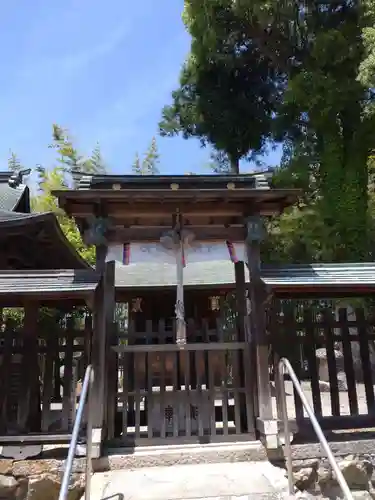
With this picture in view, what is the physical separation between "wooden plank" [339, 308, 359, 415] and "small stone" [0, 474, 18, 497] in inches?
174

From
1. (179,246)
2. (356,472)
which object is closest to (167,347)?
(179,246)

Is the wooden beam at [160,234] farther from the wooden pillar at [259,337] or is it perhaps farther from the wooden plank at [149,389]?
the wooden plank at [149,389]

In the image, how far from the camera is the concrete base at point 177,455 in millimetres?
4848

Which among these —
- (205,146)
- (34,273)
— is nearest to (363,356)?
(34,273)

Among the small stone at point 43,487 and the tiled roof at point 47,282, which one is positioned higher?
the tiled roof at point 47,282

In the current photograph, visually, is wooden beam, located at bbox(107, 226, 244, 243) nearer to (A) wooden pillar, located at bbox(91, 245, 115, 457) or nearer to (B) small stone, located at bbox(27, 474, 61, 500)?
(A) wooden pillar, located at bbox(91, 245, 115, 457)

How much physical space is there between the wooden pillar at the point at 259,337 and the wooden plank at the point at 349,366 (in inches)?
48.6

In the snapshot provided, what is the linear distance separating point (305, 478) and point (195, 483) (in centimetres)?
134

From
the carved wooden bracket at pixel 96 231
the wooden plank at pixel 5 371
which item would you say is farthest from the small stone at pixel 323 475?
the wooden plank at pixel 5 371

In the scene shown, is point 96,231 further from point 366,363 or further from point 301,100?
point 301,100

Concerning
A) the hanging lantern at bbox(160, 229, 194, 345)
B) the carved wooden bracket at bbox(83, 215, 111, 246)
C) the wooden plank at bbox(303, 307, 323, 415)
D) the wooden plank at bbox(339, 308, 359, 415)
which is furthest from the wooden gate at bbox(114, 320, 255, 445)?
the wooden plank at bbox(339, 308, 359, 415)

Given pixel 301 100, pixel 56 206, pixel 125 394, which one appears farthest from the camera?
pixel 56 206

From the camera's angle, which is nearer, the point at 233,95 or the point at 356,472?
the point at 356,472

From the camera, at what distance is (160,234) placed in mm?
5730
